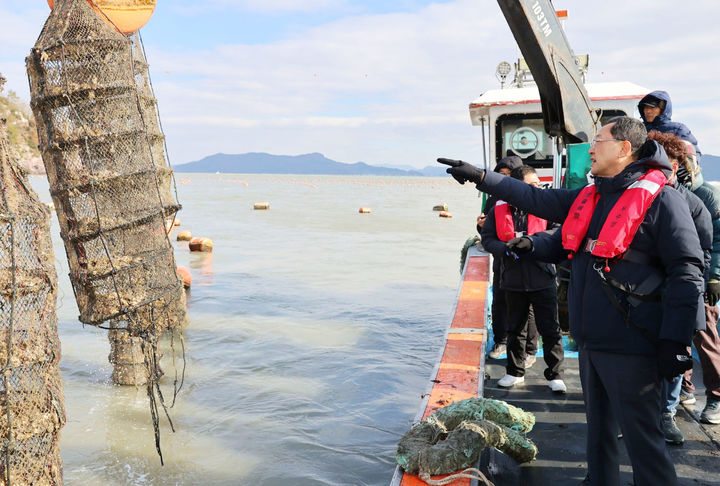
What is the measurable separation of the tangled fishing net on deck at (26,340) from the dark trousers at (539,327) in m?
3.17

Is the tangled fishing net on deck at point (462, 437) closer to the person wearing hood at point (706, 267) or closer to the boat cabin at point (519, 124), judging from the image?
the person wearing hood at point (706, 267)

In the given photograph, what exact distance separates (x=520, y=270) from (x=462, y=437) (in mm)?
1757

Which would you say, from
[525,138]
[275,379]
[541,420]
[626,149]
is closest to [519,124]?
[525,138]

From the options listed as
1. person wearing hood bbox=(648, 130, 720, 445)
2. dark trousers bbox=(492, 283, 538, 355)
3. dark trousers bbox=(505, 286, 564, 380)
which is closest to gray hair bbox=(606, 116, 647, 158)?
person wearing hood bbox=(648, 130, 720, 445)

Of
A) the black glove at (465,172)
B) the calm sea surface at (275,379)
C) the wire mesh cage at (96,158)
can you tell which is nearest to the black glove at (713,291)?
the black glove at (465,172)

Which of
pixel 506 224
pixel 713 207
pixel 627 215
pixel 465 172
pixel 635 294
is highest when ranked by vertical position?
pixel 465 172

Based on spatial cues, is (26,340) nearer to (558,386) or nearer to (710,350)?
(558,386)

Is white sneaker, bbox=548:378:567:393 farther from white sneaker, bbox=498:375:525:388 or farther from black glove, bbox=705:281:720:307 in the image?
black glove, bbox=705:281:720:307

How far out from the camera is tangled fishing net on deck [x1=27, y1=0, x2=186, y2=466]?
491cm

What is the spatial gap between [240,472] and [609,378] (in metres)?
3.32

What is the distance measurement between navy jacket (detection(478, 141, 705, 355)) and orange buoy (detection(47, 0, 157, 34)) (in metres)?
4.70

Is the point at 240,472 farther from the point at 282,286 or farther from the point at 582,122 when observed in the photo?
the point at 282,286

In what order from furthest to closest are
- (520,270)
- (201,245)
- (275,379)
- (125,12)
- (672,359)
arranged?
1. (201,245)
2. (275,379)
3. (125,12)
4. (520,270)
5. (672,359)

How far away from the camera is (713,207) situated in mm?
3707
